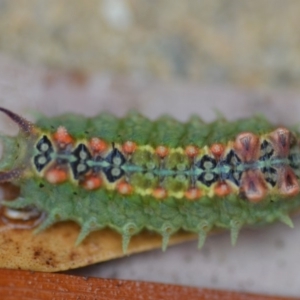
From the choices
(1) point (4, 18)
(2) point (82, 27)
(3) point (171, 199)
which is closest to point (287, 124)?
(3) point (171, 199)

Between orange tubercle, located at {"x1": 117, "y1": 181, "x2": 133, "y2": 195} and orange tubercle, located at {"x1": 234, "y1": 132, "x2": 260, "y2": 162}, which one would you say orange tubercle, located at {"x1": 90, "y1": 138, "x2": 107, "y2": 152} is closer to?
orange tubercle, located at {"x1": 117, "y1": 181, "x2": 133, "y2": 195}

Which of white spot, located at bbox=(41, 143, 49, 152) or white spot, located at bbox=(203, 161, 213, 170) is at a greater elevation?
white spot, located at bbox=(41, 143, 49, 152)

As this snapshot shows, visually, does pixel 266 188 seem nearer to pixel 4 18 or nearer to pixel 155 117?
pixel 155 117

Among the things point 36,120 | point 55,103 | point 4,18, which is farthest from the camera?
point 4,18

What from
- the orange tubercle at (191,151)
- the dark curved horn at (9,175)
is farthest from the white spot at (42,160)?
the orange tubercle at (191,151)

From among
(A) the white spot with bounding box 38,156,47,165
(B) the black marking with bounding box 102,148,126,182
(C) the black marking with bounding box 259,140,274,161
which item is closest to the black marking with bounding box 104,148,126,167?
(B) the black marking with bounding box 102,148,126,182

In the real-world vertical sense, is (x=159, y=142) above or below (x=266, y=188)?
above

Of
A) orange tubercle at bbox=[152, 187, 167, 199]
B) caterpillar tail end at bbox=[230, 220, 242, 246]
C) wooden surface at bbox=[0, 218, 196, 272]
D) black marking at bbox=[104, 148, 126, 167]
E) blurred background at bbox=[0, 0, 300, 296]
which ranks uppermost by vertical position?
blurred background at bbox=[0, 0, 300, 296]
